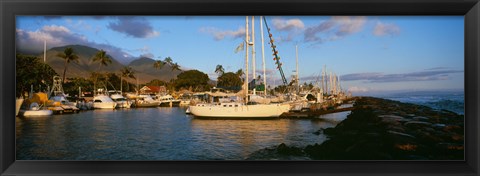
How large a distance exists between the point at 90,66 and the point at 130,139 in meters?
0.88

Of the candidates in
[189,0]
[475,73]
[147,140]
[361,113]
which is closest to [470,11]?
[475,73]

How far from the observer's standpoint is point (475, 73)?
263 cm

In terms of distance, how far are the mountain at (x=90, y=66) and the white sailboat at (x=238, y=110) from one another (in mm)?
1786

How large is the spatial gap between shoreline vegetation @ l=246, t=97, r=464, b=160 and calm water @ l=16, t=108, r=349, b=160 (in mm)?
209

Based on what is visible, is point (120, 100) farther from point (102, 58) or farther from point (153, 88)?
point (102, 58)

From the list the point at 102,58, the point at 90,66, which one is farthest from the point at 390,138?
the point at 90,66

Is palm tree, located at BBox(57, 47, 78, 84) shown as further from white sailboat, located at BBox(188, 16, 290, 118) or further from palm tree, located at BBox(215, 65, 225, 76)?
white sailboat, located at BBox(188, 16, 290, 118)

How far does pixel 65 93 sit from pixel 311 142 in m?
2.67

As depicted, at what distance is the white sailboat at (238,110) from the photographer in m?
5.60

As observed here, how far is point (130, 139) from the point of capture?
3.60m

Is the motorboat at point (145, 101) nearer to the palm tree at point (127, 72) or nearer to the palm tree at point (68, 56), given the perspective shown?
the palm tree at point (127, 72)

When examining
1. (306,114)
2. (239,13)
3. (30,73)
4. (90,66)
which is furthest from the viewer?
(306,114)

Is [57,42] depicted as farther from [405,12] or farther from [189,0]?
[405,12]

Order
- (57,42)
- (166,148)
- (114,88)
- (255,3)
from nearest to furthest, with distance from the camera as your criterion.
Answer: (255,3) → (57,42) → (166,148) → (114,88)
